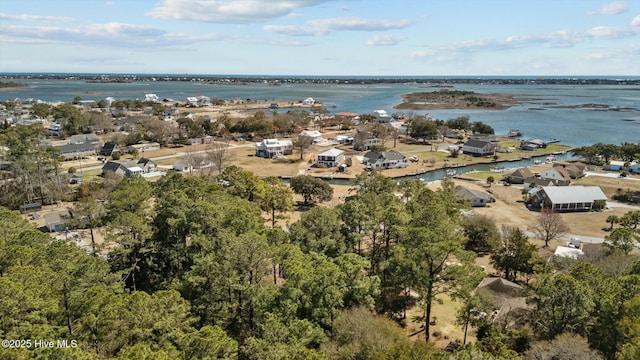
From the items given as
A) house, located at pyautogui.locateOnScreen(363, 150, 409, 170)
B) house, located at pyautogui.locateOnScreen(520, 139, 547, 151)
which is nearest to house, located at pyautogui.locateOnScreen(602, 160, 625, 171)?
house, located at pyautogui.locateOnScreen(520, 139, 547, 151)

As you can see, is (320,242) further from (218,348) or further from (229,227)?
(218,348)

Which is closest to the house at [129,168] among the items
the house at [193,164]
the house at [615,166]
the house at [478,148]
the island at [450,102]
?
the house at [193,164]

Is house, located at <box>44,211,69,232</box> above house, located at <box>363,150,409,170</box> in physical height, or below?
below

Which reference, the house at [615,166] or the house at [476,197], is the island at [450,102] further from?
the house at [476,197]

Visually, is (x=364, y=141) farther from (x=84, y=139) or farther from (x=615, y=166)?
(x=84, y=139)

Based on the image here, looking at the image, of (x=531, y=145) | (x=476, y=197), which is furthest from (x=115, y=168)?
(x=531, y=145)

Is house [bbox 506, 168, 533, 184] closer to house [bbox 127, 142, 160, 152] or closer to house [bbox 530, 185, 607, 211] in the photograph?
house [bbox 530, 185, 607, 211]
